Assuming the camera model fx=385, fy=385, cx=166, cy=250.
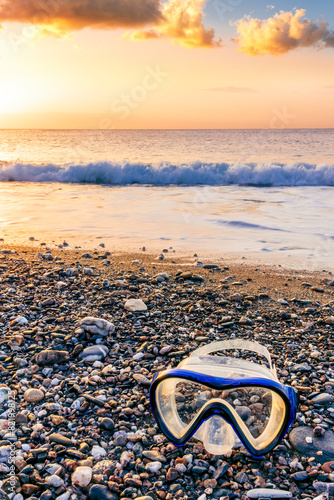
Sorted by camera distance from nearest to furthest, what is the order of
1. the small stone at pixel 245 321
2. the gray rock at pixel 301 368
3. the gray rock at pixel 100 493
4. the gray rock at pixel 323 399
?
the gray rock at pixel 100 493 < the gray rock at pixel 323 399 < the gray rock at pixel 301 368 < the small stone at pixel 245 321

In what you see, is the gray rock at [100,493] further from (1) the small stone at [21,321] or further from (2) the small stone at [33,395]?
(1) the small stone at [21,321]

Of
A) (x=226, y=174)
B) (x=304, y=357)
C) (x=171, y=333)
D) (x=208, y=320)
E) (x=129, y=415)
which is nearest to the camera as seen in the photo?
(x=129, y=415)

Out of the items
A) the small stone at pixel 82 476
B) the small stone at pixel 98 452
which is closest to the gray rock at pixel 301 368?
the small stone at pixel 98 452

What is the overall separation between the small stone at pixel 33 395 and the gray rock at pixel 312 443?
176cm

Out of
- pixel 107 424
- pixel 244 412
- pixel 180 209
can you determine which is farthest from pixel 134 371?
pixel 180 209

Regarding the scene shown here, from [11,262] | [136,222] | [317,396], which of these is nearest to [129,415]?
[317,396]

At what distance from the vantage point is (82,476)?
2158 millimetres

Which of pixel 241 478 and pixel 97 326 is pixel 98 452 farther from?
pixel 97 326

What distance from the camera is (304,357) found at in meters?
3.44

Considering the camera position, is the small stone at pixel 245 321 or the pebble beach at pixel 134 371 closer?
the pebble beach at pixel 134 371

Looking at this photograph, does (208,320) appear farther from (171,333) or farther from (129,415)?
(129,415)

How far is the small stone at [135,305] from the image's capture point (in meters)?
4.34

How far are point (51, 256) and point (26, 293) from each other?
1905 mm

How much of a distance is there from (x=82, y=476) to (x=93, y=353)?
1.30 metres
